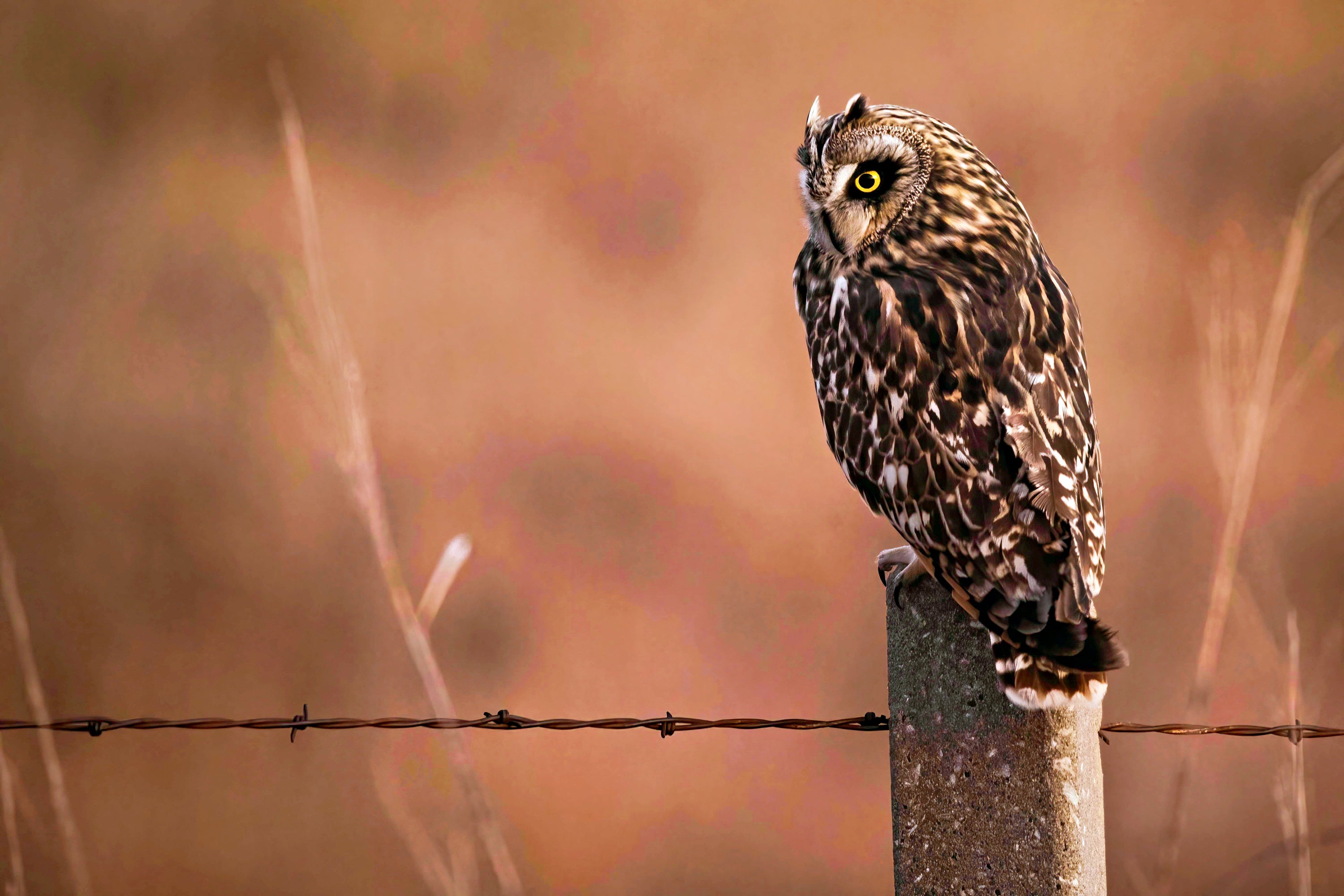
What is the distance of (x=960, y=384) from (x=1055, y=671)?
46cm

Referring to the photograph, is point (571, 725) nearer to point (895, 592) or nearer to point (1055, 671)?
point (895, 592)

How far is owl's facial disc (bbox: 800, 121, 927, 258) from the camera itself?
5.55 feet

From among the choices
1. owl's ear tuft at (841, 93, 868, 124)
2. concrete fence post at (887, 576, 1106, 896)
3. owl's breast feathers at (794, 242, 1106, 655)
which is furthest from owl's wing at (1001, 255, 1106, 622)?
owl's ear tuft at (841, 93, 868, 124)

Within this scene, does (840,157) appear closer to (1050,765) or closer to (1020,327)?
(1020,327)

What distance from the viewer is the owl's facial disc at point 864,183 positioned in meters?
1.69

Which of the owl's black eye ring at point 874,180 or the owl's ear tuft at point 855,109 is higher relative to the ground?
the owl's ear tuft at point 855,109

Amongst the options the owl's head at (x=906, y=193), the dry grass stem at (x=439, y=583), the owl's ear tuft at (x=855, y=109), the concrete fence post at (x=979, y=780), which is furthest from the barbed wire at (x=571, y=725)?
the dry grass stem at (x=439, y=583)

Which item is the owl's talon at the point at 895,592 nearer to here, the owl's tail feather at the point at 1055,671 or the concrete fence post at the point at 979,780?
the concrete fence post at the point at 979,780

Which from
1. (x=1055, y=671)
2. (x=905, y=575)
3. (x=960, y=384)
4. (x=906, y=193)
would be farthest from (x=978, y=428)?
(x=906, y=193)

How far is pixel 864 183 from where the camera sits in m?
1.72

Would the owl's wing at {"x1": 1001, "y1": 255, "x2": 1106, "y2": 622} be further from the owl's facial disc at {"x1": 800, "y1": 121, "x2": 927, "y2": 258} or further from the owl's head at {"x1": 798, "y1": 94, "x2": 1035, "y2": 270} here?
the owl's facial disc at {"x1": 800, "y1": 121, "x2": 927, "y2": 258}

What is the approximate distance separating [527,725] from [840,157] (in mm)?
1108

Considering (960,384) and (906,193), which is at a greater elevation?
(906,193)

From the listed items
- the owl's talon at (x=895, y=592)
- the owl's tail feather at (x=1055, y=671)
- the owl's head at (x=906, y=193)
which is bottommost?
the owl's tail feather at (x=1055, y=671)
